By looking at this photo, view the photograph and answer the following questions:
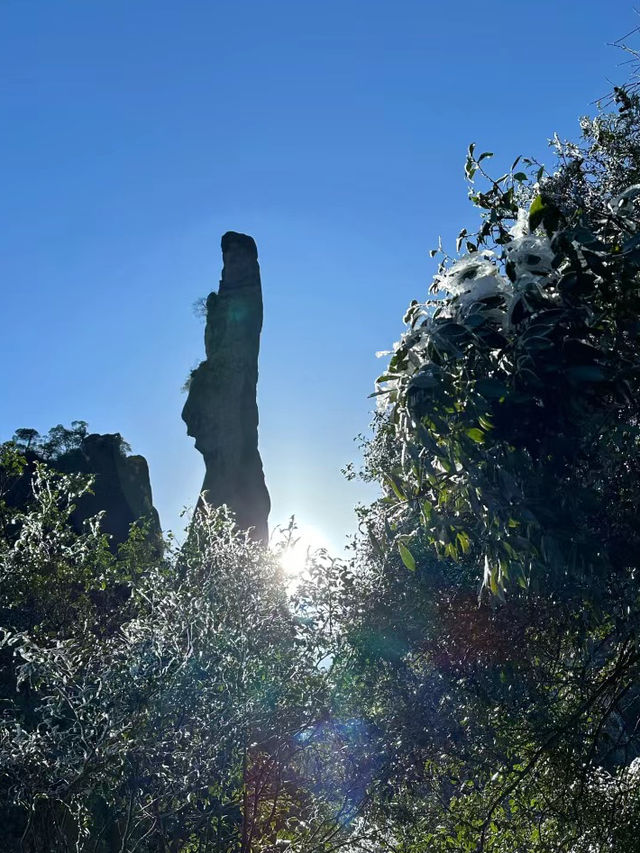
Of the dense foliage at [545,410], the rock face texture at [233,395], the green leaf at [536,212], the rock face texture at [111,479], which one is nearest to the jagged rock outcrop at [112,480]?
the rock face texture at [111,479]

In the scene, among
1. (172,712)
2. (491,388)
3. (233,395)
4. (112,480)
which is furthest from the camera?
(233,395)

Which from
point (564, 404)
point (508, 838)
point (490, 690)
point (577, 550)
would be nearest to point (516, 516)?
point (577, 550)

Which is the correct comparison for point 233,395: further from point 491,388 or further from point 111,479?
point 491,388

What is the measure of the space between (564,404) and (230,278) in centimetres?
5850

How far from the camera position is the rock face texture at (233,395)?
174 ft

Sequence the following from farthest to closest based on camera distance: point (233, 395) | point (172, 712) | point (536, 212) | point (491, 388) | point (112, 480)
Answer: point (233, 395)
point (112, 480)
point (172, 712)
point (536, 212)
point (491, 388)

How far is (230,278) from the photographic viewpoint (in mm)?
61188

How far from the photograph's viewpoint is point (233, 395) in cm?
5569

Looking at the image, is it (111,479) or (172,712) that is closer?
(172,712)

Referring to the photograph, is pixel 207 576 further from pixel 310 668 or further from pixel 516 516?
pixel 516 516

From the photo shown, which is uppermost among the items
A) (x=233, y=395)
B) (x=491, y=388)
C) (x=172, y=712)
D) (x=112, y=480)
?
(x=233, y=395)

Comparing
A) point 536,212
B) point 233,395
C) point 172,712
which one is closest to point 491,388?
point 536,212

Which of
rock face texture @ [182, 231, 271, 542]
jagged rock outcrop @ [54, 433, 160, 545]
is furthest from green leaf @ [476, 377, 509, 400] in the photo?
rock face texture @ [182, 231, 271, 542]

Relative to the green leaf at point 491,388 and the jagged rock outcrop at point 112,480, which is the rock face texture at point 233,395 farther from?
the green leaf at point 491,388
